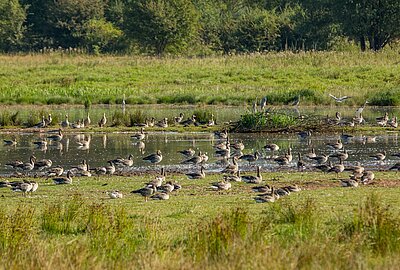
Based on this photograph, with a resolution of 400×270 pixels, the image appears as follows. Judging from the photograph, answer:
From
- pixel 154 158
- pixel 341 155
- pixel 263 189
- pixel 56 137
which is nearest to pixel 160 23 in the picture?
pixel 56 137

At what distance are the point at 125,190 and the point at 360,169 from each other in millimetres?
→ 6008

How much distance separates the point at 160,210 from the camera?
18094mm

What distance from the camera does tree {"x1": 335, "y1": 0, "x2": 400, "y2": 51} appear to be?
68812 mm

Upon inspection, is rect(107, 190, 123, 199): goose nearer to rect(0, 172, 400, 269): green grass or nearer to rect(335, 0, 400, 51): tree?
rect(0, 172, 400, 269): green grass

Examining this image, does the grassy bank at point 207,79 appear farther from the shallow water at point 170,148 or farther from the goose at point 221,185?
the goose at point 221,185

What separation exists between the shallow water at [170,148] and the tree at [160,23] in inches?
1541

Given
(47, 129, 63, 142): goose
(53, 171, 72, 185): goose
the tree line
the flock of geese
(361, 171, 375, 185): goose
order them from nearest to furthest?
the flock of geese < (361, 171, 375, 185): goose < (53, 171, 72, 185): goose < (47, 129, 63, 142): goose < the tree line

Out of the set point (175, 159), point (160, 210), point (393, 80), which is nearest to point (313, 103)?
point (393, 80)

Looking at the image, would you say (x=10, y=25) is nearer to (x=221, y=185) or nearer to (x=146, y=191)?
(x=221, y=185)

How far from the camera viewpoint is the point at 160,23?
74562mm

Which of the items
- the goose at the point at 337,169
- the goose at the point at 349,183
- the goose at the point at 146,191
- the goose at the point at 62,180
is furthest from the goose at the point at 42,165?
the goose at the point at 349,183

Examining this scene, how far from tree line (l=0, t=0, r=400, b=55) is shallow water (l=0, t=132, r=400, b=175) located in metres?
33.2

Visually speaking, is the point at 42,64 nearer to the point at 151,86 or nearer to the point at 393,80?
the point at 151,86

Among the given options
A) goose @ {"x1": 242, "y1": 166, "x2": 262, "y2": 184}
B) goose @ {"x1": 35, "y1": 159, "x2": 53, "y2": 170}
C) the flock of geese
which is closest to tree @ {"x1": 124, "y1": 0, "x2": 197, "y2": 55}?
the flock of geese
